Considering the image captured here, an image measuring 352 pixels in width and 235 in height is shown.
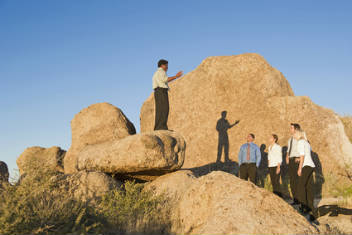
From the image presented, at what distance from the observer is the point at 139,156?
8.78 m

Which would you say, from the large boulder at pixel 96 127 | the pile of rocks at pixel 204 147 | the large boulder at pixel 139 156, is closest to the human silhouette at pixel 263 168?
the pile of rocks at pixel 204 147

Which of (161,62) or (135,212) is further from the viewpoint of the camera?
(161,62)


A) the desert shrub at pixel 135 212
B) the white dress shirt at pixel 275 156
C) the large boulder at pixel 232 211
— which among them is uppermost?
the white dress shirt at pixel 275 156

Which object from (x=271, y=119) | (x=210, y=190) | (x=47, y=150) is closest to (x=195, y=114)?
(x=271, y=119)

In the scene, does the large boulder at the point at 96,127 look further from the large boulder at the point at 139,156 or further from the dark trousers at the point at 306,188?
the dark trousers at the point at 306,188

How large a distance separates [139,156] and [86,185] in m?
1.48

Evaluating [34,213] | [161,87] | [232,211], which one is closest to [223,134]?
[161,87]

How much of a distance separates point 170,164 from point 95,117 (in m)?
4.23

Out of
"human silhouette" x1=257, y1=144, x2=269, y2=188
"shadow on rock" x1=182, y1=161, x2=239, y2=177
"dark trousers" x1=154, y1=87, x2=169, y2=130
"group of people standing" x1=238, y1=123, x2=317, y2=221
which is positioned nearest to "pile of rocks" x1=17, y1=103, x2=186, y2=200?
"dark trousers" x1=154, y1=87, x2=169, y2=130

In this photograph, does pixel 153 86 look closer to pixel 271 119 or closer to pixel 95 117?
pixel 95 117

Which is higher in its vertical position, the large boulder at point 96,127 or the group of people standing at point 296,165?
the large boulder at point 96,127

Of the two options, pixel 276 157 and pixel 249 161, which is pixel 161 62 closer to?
pixel 249 161

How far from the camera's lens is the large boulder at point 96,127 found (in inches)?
462

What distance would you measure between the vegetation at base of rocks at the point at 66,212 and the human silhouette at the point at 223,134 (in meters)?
5.44
